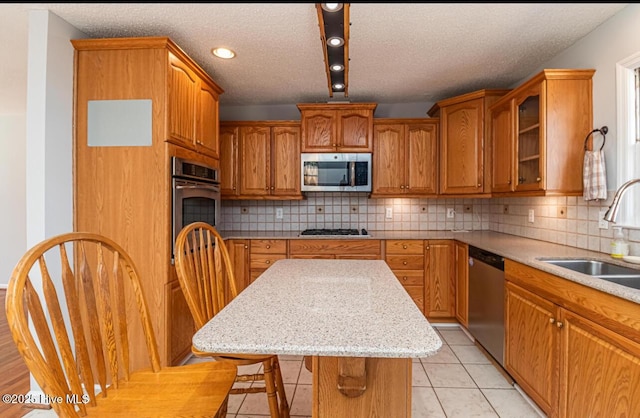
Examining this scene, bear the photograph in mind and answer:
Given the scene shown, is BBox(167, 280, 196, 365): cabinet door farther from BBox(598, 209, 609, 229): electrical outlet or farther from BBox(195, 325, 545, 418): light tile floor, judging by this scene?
BBox(598, 209, 609, 229): electrical outlet

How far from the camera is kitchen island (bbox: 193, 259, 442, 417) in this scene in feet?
2.42

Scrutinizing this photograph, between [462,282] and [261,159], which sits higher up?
[261,159]

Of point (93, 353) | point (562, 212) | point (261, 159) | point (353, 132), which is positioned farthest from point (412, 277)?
point (93, 353)

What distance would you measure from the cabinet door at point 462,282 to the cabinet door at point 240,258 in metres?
1.97

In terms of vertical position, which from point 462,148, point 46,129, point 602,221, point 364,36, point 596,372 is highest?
point 364,36

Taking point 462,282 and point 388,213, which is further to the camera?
point 388,213

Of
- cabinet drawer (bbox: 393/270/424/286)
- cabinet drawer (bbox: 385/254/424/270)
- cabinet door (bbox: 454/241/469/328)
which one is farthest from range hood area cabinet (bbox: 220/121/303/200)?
cabinet door (bbox: 454/241/469/328)

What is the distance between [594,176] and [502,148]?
2.76ft

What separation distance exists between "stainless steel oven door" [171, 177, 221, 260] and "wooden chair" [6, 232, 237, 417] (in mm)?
927

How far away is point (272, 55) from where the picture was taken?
247 centimetres

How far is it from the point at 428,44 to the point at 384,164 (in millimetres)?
1251

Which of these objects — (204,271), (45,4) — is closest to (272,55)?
(45,4)

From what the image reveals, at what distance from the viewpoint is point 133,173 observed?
202 cm

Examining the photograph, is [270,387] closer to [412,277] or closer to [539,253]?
[539,253]
